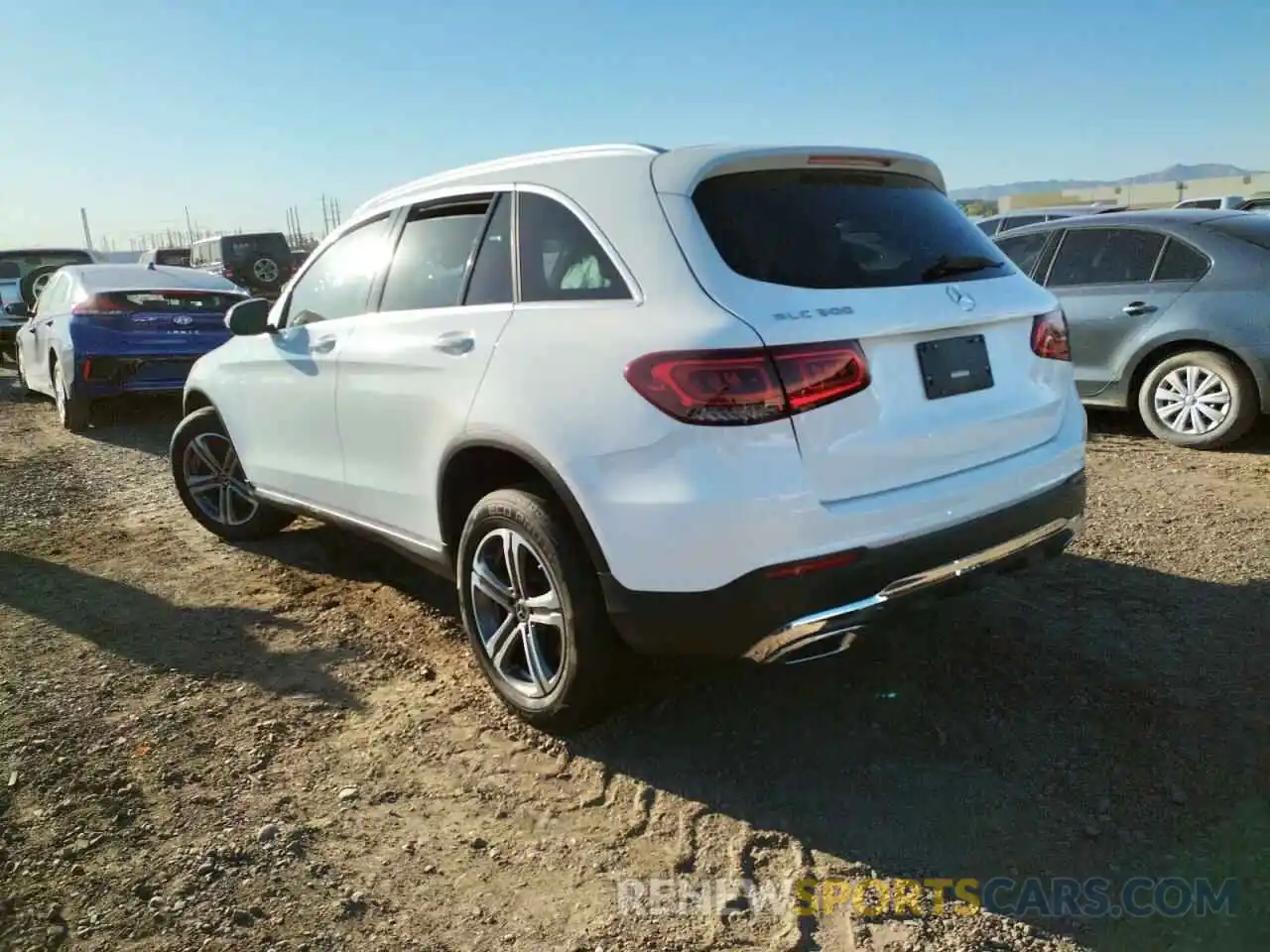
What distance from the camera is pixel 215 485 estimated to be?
17.8 feet

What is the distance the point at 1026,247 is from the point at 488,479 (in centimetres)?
582

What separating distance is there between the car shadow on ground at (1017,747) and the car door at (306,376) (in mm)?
1798

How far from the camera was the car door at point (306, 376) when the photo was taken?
404cm

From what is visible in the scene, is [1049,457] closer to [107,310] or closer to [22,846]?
[22,846]

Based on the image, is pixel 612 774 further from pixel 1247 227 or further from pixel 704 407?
pixel 1247 227

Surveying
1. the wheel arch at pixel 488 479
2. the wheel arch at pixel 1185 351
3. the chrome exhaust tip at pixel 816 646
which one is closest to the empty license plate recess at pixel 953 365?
the chrome exhaust tip at pixel 816 646

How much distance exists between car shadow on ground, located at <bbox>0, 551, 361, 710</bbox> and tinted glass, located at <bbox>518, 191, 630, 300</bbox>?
1648 millimetres

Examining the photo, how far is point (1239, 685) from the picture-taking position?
129 inches

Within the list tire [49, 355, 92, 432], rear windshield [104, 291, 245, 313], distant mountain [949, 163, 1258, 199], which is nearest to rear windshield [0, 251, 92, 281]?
tire [49, 355, 92, 432]

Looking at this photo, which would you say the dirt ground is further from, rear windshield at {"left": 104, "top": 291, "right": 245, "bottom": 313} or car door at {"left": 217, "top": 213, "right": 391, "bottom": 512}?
rear windshield at {"left": 104, "top": 291, "right": 245, "bottom": 313}

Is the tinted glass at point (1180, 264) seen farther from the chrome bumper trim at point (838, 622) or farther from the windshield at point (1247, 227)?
the chrome bumper trim at point (838, 622)

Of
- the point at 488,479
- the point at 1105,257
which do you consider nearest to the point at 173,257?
the point at 1105,257

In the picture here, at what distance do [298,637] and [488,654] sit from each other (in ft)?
3.90

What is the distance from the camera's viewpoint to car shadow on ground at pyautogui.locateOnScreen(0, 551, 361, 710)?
12.3 feet
